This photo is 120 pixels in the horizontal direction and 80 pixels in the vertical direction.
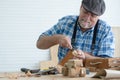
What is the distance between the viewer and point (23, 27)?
4449 mm

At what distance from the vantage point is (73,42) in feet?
8.67

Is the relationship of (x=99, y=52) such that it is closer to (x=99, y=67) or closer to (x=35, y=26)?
(x=99, y=67)

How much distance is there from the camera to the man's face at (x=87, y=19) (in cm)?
242

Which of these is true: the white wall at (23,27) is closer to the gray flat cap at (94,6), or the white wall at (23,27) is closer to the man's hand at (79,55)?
the gray flat cap at (94,6)

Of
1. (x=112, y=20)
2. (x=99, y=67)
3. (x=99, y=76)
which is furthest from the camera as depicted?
(x=112, y=20)

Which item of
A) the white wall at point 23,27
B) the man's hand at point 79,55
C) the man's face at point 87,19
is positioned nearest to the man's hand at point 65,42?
the man's hand at point 79,55

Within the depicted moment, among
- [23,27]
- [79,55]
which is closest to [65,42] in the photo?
[79,55]

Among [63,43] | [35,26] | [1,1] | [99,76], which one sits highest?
[1,1]

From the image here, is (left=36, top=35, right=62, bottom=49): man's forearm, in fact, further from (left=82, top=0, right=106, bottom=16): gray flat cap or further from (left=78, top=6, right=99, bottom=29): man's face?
(left=82, top=0, right=106, bottom=16): gray flat cap

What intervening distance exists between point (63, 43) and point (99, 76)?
2.16 ft

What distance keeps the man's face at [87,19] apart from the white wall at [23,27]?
2.01 meters

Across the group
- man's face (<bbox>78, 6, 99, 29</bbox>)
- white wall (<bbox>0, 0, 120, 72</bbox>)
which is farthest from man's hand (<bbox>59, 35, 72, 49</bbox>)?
white wall (<bbox>0, 0, 120, 72</bbox>)

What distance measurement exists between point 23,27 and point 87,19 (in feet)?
7.10

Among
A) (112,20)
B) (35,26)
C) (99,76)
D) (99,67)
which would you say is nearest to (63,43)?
(99,67)
